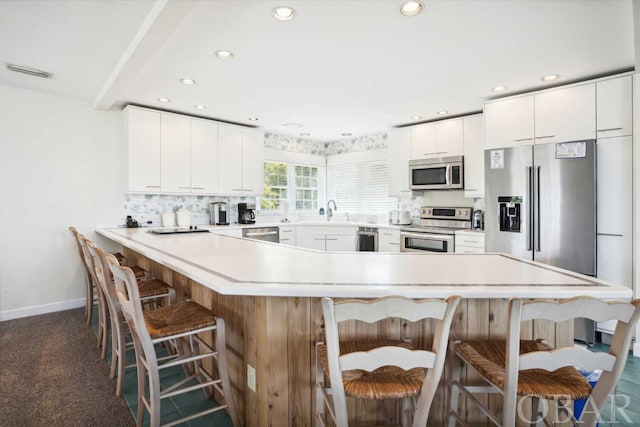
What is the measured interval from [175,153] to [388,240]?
3.13 meters

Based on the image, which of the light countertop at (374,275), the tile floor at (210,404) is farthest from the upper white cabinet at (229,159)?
the tile floor at (210,404)

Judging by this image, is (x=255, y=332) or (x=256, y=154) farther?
(x=256, y=154)

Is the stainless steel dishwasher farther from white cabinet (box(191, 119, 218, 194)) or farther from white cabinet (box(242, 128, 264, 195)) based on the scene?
white cabinet (box(191, 119, 218, 194))

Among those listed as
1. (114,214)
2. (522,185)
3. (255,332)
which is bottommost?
(255,332)

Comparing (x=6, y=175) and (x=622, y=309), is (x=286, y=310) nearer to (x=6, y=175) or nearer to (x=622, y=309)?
(x=622, y=309)

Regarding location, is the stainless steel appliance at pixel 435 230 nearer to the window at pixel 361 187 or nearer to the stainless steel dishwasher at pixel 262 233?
the window at pixel 361 187

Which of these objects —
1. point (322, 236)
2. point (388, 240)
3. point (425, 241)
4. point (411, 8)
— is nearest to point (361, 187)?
point (322, 236)

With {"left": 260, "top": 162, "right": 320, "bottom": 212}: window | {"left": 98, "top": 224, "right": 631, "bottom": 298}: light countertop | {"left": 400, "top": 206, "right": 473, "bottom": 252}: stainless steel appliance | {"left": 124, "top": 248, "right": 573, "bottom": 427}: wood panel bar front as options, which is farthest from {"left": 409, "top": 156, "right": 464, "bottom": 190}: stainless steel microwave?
{"left": 124, "top": 248, "right": 573, "bottom": 427}: wood panel bar front

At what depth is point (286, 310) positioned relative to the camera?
61.6 inches

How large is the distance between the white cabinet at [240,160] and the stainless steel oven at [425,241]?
90.9 inches

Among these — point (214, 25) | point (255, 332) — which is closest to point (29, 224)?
point (214, 25)

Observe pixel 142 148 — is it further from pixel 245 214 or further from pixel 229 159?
pixel 245 214

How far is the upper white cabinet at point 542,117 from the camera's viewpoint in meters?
3.23

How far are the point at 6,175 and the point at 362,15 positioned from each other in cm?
394
